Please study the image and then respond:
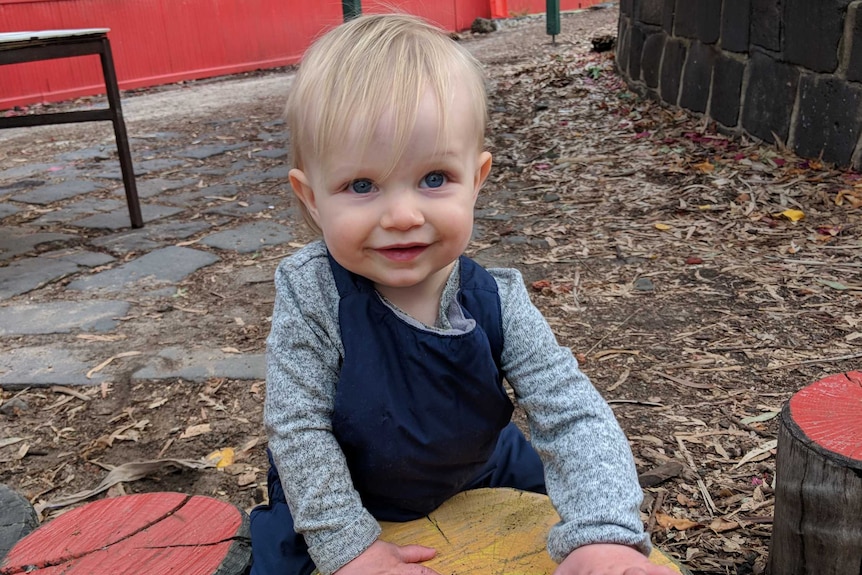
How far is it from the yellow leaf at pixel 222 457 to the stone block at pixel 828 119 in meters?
3.54

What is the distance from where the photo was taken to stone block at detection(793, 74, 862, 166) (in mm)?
4281

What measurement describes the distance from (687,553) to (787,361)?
1.07 metres

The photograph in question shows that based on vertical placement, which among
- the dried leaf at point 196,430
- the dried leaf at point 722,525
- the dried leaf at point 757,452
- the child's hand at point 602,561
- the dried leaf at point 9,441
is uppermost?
the child's hand at point 602,561

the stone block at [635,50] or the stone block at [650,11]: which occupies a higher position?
the stone block at [650,11]

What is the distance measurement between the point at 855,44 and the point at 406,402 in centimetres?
385

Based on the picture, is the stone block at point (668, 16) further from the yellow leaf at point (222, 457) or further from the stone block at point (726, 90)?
the yellow leaf at point (222, 457)

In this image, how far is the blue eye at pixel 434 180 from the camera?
52.7 inches

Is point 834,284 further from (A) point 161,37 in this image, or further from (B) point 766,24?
(A) point 161,37

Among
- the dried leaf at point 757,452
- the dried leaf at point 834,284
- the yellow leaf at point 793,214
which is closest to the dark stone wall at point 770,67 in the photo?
the yellow leaf at point 793,214

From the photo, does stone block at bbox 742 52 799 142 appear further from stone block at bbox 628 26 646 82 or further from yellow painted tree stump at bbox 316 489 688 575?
yellow painted tree stump at bbox 316 489 688 575

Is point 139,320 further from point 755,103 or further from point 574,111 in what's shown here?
point 574,111

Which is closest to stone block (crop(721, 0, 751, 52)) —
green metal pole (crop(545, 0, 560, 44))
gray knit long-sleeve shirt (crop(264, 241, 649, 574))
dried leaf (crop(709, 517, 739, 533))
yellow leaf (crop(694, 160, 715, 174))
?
yellow leaf (crop(694, 160, 715, 174))

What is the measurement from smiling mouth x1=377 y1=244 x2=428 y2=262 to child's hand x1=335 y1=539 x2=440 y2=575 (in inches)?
19.0

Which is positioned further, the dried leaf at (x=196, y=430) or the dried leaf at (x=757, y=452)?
the dried leaf at (x=196, y=430)
